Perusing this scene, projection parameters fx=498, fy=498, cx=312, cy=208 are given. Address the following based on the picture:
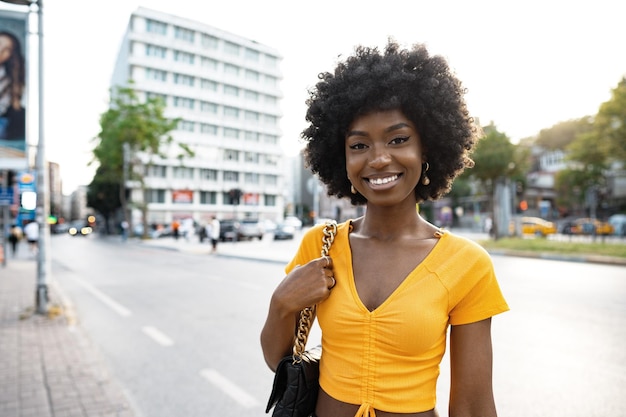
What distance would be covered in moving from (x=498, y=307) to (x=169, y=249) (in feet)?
90.4

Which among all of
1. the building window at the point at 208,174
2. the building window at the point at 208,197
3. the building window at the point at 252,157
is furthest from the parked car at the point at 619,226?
the building window at the point at 252,157

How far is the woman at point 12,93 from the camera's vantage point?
26.4 feet

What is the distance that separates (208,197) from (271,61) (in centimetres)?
2277

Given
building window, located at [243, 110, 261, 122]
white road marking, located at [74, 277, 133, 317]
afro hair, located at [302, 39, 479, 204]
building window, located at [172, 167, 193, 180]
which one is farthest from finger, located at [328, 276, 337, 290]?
building window, located at [243, 110, 261, 122]

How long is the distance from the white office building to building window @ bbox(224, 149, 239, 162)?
0.13m

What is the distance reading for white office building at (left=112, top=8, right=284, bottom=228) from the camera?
59312 millimetres

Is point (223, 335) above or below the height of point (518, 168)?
below

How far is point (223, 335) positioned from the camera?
21.9 feet

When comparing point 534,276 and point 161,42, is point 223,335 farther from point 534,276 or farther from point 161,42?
point 161,42

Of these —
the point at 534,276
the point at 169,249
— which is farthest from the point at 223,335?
the point at 169,249

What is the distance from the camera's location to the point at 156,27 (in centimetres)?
6003

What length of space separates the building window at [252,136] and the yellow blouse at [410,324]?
6860 centimetres

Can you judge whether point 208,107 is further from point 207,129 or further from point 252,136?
point 252,136

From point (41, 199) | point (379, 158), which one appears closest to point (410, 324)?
point (379, 158)
